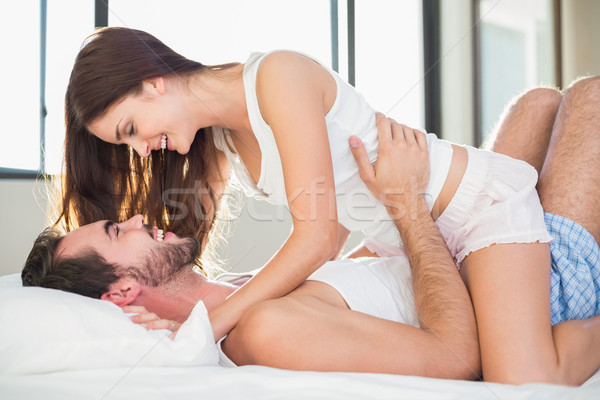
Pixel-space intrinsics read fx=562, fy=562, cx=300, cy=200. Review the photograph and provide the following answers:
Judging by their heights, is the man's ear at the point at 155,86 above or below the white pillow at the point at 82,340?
above

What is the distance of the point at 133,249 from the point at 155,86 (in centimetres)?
41

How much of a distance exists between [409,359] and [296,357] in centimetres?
22

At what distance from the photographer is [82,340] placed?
101cm

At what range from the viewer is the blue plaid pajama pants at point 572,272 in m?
1.38

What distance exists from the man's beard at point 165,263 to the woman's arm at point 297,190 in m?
0.27

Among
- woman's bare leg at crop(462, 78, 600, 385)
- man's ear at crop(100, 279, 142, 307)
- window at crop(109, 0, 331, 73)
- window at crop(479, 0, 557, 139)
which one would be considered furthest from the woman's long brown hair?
window at crop(479, 0, 557, 139)

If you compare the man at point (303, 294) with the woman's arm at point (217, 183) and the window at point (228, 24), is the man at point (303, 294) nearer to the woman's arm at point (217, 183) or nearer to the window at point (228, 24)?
the woman's arm at point (217, 183)

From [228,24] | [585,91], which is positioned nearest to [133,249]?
[585,91]

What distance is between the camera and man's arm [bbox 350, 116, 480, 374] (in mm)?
1170

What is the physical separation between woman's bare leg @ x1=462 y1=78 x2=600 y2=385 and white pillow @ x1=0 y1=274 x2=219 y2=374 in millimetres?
576

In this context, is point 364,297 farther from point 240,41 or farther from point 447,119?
point 447,119

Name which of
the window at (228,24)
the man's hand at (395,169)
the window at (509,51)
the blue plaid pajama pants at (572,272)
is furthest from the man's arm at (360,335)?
the window at (509,51)

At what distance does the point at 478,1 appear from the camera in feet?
13.9

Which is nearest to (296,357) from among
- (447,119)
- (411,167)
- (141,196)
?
(411,167)
